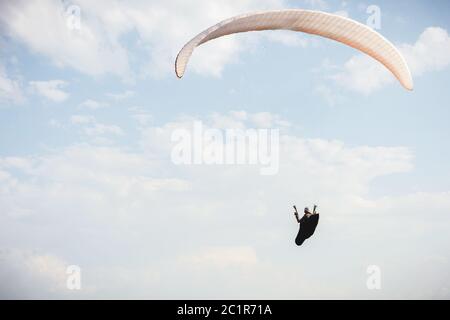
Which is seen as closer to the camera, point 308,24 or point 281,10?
point 281,10

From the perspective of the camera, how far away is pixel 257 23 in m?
16.0

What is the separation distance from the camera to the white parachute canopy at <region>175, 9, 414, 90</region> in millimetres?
14797

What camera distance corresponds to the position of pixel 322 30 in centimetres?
1720

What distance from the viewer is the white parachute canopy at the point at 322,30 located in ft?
48.5

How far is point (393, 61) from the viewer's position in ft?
54.6

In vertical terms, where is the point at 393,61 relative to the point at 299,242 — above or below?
above

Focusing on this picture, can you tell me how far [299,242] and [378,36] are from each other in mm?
8905
